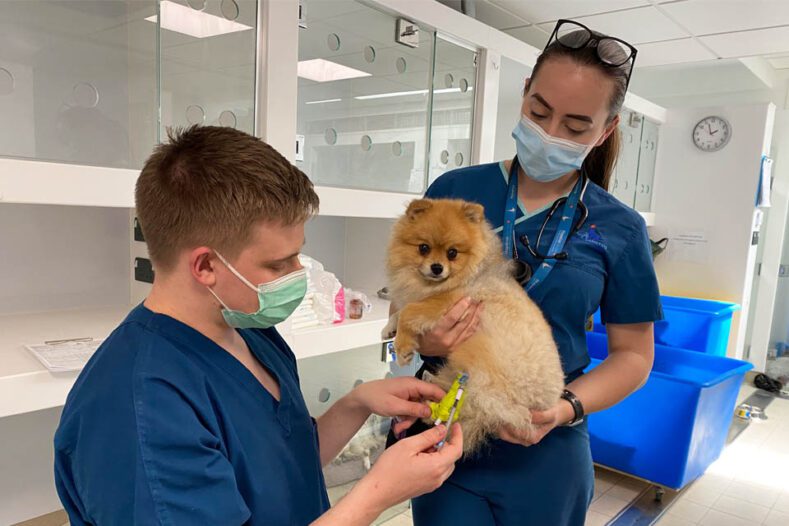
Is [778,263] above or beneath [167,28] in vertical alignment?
beneath

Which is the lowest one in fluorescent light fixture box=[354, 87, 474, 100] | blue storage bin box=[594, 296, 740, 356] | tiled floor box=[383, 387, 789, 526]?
tiled floor box=[383, 387, 789, 526]

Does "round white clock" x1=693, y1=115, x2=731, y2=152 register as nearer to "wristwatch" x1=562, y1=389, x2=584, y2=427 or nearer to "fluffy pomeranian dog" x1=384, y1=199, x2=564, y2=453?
"fluffy pomeranian dog" x1=384, y1=199, x2=564, y2=453

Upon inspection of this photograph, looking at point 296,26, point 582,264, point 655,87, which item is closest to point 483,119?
point 296,26

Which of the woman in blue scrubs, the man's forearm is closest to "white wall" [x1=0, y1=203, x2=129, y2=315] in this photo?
the man's forearm

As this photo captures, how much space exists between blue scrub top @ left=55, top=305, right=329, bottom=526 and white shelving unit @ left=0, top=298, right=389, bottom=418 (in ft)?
2.46

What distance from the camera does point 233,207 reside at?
88cm

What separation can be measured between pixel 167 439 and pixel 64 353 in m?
1.06

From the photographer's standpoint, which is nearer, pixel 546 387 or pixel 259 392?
pixel 259 392

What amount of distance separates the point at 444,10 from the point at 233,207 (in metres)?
2.03

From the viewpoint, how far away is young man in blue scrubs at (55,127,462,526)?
74 centimetres

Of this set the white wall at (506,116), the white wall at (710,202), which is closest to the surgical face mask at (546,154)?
the white wall at (506,116)

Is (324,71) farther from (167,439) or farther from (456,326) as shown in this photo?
(167,439)

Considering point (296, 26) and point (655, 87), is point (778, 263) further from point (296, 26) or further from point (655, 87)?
point (296, 26)

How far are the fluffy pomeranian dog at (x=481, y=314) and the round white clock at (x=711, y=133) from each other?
4.39 metres
